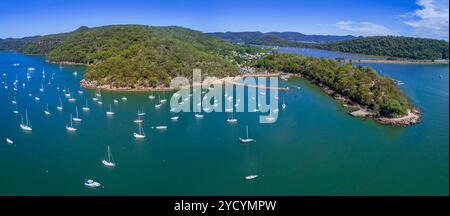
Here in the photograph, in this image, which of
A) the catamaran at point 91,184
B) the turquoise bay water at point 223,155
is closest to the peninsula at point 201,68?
the turquoise bay water at point 223,155

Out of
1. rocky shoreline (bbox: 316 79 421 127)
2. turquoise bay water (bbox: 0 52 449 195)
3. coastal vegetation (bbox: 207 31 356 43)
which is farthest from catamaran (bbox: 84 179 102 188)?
coastal vegetation (bbox: 207 31 356 43)

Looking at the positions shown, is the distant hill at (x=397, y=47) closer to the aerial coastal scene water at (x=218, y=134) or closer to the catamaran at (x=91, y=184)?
the aerial coastal scene water at (x=218, y=134)

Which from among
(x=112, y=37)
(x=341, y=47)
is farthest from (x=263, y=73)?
(x=341, y=47)

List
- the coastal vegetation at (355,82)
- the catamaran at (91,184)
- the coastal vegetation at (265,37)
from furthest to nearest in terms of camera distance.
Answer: the coastal vegetation at (265,37) → the coastal vegetation at (355,82) → the catamaran at (91,184)

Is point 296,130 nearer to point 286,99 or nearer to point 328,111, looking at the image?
point 328,111

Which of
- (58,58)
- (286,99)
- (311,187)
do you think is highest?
Answer: (58,58)

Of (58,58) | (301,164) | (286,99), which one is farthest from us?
(58,58)
